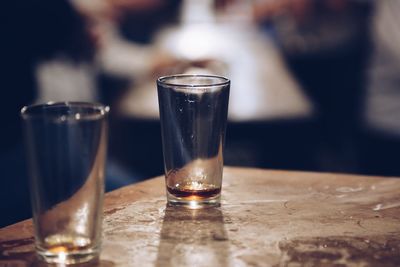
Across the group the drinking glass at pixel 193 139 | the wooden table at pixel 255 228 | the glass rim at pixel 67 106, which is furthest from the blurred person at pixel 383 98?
the glass rim at pixel 67 106

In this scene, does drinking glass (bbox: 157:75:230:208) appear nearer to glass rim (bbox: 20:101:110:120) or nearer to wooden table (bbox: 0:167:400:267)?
wooden table (bbox: 0:167:400:267)

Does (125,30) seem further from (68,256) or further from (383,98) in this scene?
(68,256)

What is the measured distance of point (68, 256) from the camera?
74 centimetres

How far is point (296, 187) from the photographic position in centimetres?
109

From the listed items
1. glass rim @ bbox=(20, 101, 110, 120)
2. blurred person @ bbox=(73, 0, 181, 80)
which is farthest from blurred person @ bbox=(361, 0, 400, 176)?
glass rim @ bbox=(20, 101, 110, 120)

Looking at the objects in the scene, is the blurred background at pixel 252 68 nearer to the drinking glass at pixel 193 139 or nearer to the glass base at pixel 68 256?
the drinking glass at pixel 193 139

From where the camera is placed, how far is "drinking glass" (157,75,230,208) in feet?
3.18

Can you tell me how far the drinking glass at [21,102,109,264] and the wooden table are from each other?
3 cm

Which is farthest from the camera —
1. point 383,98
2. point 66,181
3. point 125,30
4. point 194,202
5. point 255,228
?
point 125,30

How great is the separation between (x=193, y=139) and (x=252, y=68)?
250cm

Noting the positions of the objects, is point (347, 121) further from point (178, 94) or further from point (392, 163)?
point (178, 94)

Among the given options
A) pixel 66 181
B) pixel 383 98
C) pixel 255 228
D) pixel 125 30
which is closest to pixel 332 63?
pixel 383 98

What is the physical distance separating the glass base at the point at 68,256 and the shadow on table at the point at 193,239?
0.08 metres

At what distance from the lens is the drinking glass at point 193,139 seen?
0.97m
